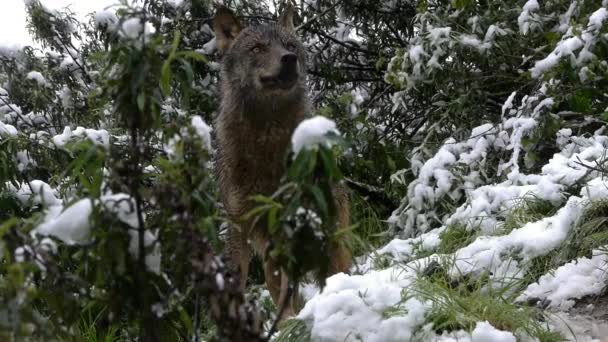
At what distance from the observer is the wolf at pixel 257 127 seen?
5324mm

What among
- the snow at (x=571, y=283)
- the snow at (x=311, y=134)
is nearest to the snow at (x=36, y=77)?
the snow at (x=571, y=283)

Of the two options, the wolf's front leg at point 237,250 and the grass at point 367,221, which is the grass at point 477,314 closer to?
the wolf's front leg at point 237,250

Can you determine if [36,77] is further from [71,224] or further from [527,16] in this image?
[71,224]

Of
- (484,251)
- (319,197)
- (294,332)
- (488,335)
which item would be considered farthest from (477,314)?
(319,197)

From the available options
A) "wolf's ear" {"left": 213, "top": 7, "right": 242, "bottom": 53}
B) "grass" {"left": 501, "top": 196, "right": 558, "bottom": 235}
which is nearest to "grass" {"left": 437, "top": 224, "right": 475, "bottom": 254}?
"grass" {"left": 501, "top": 196, "right": 558, "bottom": 235}

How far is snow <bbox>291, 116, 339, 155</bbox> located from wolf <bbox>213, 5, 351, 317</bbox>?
281cm

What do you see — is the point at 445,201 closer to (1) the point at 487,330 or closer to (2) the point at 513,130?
(2) the point at 513,130

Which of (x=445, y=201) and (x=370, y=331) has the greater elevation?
(x=445, y=201)

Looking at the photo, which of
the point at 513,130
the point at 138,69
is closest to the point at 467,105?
the point at 513,130

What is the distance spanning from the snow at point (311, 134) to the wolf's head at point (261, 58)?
124 inches

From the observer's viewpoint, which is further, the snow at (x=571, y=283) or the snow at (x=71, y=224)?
the snow at (x=571, y=283)

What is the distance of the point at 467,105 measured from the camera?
24.2 ft

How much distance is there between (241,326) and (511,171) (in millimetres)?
4366

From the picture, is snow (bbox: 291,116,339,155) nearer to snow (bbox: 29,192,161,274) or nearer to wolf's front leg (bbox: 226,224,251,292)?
snow (bbox: 29,192,161,274)
